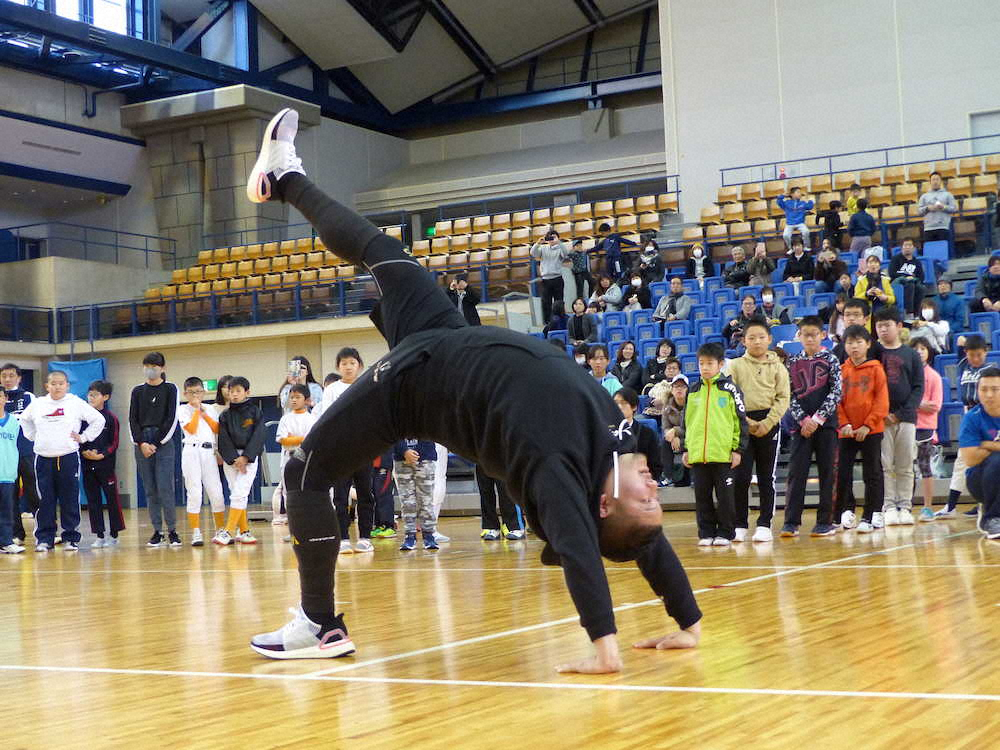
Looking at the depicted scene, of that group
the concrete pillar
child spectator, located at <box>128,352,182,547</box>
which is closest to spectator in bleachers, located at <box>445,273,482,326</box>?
child spectator, located at <box>128,352,182,547</box>

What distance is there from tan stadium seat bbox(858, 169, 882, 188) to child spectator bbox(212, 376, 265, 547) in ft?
43.0

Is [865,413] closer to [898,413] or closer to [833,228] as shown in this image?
[898,413]

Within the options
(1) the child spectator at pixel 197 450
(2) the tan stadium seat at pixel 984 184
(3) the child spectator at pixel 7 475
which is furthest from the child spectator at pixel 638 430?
(2) the tan stadium seat at pixel 984 184

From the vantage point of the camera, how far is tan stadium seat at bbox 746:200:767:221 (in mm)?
20438

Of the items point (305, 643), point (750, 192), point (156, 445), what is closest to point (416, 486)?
point (156, 445)

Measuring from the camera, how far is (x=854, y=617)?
14.1 feet

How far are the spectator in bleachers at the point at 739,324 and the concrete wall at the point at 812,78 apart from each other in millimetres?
8722

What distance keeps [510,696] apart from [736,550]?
488 cm

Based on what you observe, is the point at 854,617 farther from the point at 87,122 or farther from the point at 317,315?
the point at 87,122

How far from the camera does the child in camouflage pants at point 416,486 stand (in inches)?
365

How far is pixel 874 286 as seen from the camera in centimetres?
1352

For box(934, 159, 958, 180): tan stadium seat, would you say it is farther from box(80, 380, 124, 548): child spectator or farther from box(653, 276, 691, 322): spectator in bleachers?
box(80, 380, 124, 548): child spectator

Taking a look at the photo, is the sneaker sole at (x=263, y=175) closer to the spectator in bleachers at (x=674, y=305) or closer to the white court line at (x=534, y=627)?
the white court line at (x=534, y=627)

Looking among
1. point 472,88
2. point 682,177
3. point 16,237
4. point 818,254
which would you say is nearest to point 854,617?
point 818,254
